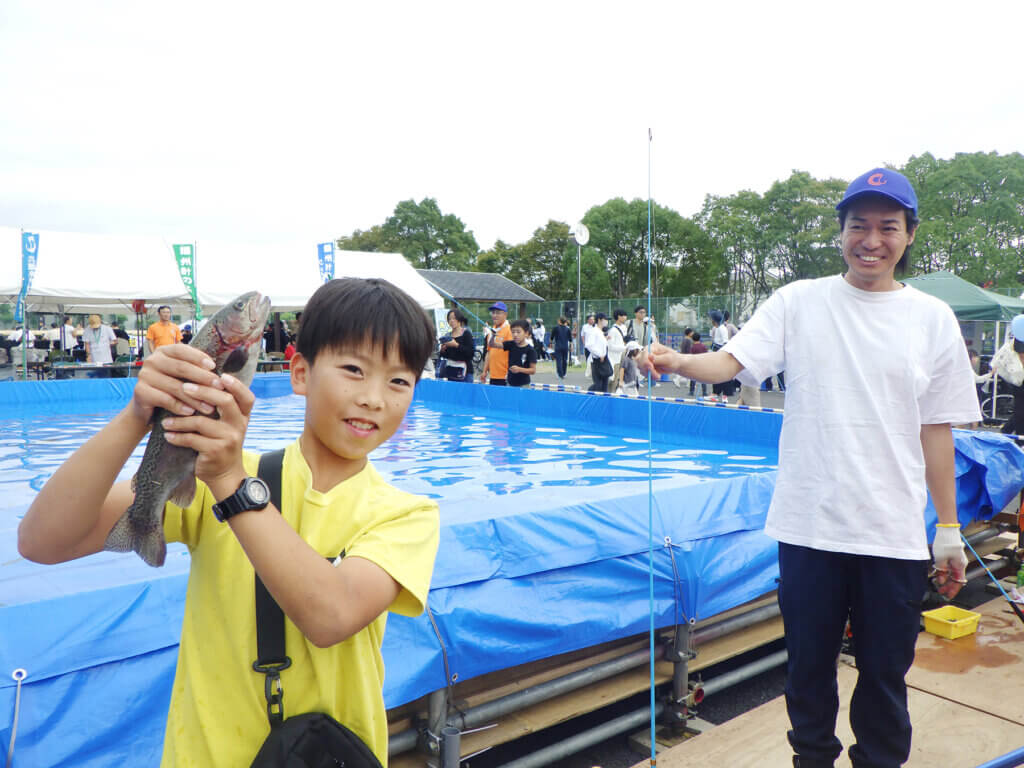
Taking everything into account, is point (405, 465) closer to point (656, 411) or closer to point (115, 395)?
point (656, 411)

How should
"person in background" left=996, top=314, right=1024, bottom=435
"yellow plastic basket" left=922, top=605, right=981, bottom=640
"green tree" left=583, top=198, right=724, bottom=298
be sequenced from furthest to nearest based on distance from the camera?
"green tree" left=583, top=198, right=724, bottom=298
"person in background" left=996, top=314, right=1024, bottom=435
"yellow plastic basket" left=922, top=605, right=981, bottom=640

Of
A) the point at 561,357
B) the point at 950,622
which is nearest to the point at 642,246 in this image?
the point at 561,357

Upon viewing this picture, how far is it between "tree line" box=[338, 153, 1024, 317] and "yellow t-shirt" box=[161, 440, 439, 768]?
2576 centimetres

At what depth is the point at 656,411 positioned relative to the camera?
31.5 feet

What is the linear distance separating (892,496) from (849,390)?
0.35 meters

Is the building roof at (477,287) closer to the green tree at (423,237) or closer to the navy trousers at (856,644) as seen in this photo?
the green tree at (423,237)

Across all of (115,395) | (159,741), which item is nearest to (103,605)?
(159,741)

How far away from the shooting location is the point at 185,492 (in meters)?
1.02

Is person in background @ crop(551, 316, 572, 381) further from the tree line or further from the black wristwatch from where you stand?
the black wristwatch

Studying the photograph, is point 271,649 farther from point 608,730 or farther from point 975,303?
point 975,303

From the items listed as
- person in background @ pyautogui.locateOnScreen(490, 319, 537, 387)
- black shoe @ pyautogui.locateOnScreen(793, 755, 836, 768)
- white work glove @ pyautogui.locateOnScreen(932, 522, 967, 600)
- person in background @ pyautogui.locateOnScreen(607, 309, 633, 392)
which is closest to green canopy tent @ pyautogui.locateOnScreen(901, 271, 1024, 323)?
person in background @ pyautogui.locateOnScreen(607, 309, 633, 392)

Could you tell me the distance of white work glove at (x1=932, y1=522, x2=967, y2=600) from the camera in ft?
7.98

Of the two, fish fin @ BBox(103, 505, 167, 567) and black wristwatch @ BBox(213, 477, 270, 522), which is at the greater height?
black wristwatch @ BBox(213, 477, 270, 522)

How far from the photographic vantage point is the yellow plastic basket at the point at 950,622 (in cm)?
392
